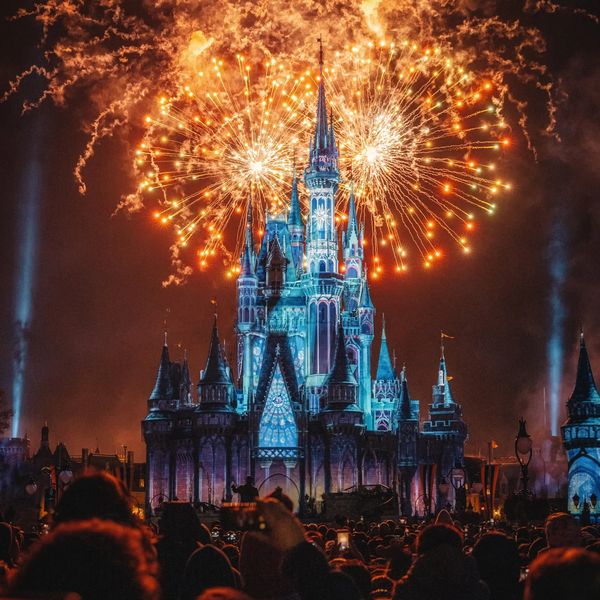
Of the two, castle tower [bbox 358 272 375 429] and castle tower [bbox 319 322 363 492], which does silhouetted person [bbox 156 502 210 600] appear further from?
castle tower [bbox 358 272 375 429]

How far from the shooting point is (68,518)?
9.32m

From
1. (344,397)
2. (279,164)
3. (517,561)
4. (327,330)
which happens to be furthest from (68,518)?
(327,330)

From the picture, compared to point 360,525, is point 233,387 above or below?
above

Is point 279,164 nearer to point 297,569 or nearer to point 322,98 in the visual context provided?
point 322,98

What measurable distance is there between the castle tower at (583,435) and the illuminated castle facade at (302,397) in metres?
7.80

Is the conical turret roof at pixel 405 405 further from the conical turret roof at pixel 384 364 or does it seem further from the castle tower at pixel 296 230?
the castle tower at pixel 296 230

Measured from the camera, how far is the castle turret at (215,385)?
88.0 metres

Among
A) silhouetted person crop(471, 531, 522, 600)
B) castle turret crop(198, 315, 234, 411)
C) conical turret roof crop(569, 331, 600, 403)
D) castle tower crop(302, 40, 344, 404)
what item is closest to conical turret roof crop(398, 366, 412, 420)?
castle tower crop(302, 40, 344, 404)

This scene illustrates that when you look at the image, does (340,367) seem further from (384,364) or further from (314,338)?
(384,364)

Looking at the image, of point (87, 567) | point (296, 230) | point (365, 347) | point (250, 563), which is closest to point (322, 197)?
point (296, 230)

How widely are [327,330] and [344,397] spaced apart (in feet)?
25.0

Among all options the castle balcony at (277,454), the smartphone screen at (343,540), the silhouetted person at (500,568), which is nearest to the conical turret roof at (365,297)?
the castle balcony at (277,454)

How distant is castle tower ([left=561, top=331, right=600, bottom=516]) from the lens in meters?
76.6

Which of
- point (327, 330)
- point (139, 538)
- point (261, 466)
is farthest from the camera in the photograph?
point (327, 330)
